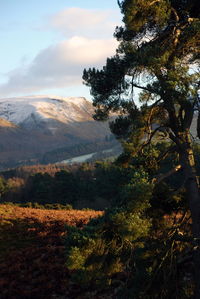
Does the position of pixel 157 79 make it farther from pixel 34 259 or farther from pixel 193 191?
pixel 34 259

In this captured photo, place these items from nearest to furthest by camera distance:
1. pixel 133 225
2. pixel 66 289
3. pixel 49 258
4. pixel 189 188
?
pixel 133 225, pixel 189 188, pixel 66 289, pixel 49 258

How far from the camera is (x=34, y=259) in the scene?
1658cm

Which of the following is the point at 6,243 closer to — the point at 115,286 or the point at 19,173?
the point at 115,286

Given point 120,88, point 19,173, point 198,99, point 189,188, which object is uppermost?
point 120,88

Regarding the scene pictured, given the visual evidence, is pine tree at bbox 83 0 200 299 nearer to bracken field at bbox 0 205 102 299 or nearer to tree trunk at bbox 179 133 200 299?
tree trunk at bbox 179 133 200 299

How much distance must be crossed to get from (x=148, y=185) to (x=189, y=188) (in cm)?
224

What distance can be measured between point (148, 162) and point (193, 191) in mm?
1689

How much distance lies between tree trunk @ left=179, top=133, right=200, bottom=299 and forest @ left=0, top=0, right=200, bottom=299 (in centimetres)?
3

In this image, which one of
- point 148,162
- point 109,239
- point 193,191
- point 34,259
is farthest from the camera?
point 34,259

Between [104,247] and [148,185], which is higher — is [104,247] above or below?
below

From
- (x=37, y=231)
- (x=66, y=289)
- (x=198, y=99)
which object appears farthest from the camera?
(x=37, y=231)

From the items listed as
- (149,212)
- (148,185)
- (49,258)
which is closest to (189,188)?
(149,212)

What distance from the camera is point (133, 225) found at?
8.05m

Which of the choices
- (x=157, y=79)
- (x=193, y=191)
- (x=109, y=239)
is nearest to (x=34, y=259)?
(x=109, y=239)
